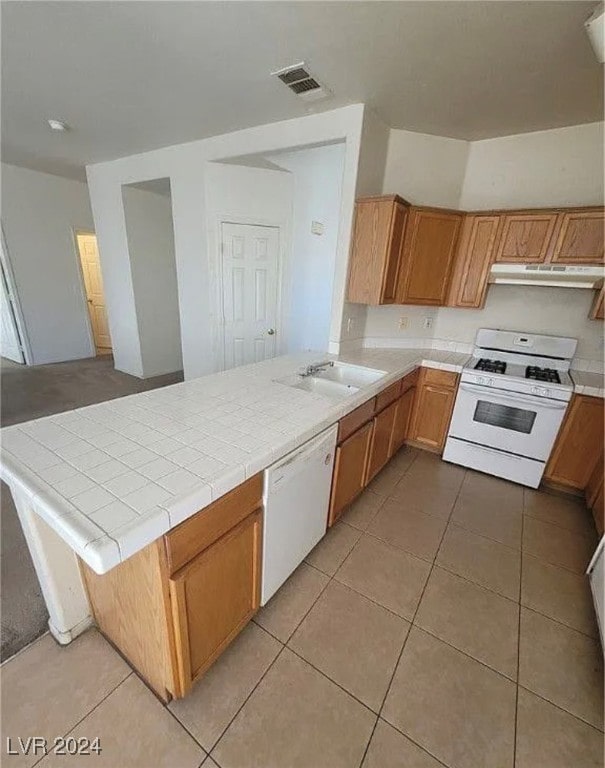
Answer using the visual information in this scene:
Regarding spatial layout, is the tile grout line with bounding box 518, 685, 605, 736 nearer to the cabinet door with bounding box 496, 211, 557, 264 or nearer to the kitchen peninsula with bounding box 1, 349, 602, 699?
the kitchen peninsula with bounding box 1, 349, 602, 699

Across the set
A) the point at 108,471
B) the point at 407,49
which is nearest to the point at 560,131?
the point at 407,49

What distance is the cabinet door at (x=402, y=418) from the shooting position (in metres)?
2.67

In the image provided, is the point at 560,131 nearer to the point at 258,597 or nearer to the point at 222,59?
the point at 222,59

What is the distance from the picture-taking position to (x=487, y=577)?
1817 mm

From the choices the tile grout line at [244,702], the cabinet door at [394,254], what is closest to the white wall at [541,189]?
the cabinet door at [394,254]

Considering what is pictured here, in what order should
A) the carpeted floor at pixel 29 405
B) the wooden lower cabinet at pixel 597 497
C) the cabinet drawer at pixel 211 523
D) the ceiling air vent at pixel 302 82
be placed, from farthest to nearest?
the wooden lower cabinet at pixel 597 497 < the ceiling air vent at pixel 302 82 < the carpeted floor at pixel 29 405 < the cabinet drawer at pixel 211 523

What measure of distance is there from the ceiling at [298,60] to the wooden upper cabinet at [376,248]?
67cm

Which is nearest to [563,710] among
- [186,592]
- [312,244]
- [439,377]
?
[186,592]

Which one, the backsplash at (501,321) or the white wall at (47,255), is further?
the white wall at (47,255)

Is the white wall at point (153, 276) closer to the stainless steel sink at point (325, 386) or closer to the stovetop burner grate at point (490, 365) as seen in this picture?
the stainless steel sink at point (325, 386)

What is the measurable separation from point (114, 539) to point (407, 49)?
259cm

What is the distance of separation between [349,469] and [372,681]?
3.15 ft

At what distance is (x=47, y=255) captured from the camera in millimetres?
4887

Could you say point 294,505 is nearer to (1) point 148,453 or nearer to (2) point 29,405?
(1) point 148,453
